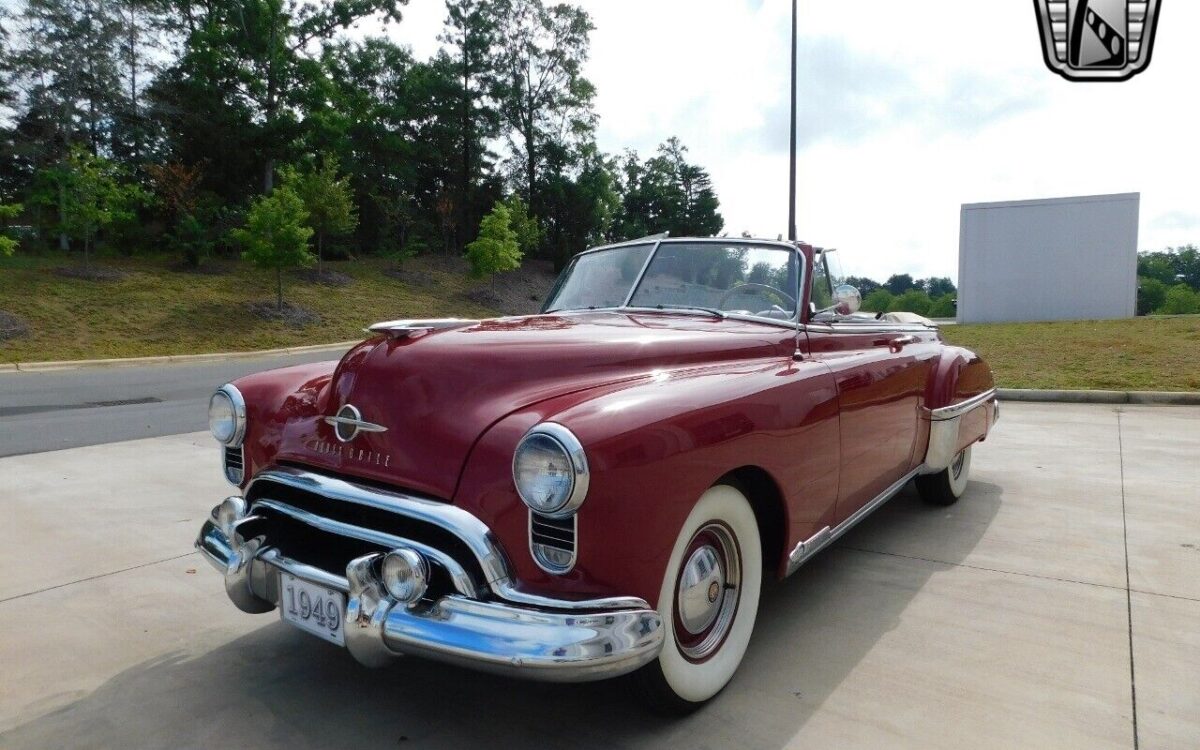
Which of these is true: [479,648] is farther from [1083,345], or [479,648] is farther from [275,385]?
[1083,345]

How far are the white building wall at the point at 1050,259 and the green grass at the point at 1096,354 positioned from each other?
124 inches

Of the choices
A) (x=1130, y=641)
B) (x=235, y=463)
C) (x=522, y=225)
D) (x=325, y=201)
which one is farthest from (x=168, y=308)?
(x=1130, y=641)

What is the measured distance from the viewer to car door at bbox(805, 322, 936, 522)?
3.11 meters

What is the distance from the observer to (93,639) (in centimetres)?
288

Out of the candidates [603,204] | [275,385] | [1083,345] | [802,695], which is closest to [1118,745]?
[802,695]

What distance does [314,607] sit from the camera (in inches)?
86.7

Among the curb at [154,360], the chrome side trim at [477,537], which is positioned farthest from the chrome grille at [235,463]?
the curb at [154,360]

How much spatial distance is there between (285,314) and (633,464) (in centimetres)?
1981

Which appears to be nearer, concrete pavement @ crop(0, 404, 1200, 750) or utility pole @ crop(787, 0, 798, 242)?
concrete pavement @ crop(0, 404, 1200, 750)

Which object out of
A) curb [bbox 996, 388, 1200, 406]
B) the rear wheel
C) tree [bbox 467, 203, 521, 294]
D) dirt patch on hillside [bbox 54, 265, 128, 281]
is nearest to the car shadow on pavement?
the rear wheel

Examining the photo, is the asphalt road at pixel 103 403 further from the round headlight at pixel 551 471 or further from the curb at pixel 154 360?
the round headlight at pixel 551 471

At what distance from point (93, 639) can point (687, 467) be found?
2.38 metres

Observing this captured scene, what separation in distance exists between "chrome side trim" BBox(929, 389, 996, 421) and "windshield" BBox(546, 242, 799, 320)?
4.10ft

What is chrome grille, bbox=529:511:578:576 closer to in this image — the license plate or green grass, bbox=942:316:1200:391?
the license plate
